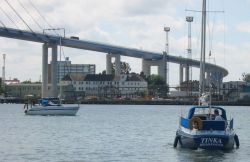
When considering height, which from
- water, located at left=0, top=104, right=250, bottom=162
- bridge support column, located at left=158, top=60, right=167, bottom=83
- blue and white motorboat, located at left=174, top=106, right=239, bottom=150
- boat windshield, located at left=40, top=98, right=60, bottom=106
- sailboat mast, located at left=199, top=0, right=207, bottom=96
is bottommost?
water, located at left=0, top=104, right=250, bottom=162

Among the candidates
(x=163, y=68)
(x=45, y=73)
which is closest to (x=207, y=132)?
(x=45, y=73)

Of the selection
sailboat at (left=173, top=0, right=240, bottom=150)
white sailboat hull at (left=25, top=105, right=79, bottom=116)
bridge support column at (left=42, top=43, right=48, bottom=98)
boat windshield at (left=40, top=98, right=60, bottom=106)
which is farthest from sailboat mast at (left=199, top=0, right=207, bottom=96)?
bridge support column at (left=42, top=43, right=48, bottom=98)

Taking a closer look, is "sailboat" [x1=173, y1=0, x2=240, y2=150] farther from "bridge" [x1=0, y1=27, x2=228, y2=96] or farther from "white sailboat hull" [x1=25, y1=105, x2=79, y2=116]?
"bridge" [x1=0, y1=27, x2=228, y2=96]

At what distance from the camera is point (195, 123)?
3038cm

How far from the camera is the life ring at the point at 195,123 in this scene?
30234 mm

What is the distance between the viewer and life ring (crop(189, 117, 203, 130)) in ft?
99.2

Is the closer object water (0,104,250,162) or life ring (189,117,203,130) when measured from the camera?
water (0,104,250,162)

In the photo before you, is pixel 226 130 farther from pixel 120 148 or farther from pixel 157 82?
pixel 157 82

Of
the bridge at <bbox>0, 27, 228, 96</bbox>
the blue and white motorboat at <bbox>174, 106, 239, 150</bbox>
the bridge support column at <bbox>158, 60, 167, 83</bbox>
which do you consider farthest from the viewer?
the bridge support column at <bbox>158, 60, 167, 83</bbox>

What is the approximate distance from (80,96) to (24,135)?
145m

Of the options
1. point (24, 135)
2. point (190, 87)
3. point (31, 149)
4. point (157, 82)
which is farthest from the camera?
point (157, 82)

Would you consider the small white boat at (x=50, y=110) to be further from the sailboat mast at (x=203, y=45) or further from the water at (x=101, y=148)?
the sailboat mast at (x=203, y=45)

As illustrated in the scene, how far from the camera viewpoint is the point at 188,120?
31016 mm

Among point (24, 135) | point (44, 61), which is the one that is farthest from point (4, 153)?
point (44, 61)
